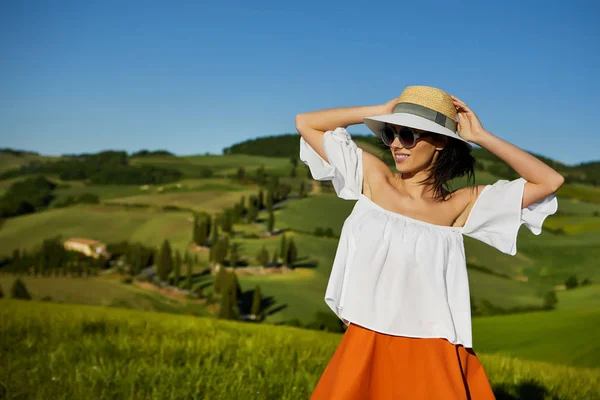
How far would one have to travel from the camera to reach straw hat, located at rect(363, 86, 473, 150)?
3559 mm

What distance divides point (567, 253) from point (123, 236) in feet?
186

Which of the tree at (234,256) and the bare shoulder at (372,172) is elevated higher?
the bare shoulder at (372,172)

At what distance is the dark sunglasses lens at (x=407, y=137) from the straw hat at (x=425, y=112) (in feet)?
0.34

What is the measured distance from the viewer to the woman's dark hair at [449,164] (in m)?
3.81

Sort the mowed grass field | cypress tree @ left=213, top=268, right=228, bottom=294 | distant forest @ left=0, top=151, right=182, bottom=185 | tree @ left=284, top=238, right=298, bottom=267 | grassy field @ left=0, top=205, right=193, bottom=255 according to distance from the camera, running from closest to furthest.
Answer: cypress tree @ left=213, top=268, right=228, bottom=294
the mowed grass field
tree @ left=284, top=238, right=298, bottom=267
grassy field @ left=0, top=205, right=193, bottom=255
distant forest @ left=0, top=151, right=182, bottom=185

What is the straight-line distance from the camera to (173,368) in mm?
6363

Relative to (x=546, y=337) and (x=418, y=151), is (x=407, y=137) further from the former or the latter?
(x=546, y=337)

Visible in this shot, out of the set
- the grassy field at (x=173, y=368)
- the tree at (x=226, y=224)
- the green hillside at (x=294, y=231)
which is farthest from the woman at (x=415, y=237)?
the tree at (x=226, y=224)

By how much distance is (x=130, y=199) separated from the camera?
329 ft

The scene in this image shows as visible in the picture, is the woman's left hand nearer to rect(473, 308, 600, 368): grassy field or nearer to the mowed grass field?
rect(473, 308, 600, 368): grassy field

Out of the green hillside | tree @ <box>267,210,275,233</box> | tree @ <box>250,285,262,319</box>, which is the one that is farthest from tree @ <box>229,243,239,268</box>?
tree @ <box>250,285,262,319</box>

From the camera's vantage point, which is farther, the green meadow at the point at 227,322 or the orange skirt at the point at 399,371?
the green meadow at the point at 227,322

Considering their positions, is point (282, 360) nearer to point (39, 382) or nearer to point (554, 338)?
point (39, 382)

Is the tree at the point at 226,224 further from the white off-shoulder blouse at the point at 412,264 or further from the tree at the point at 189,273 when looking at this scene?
the white off-shoulder blouse at the point at 412,264
